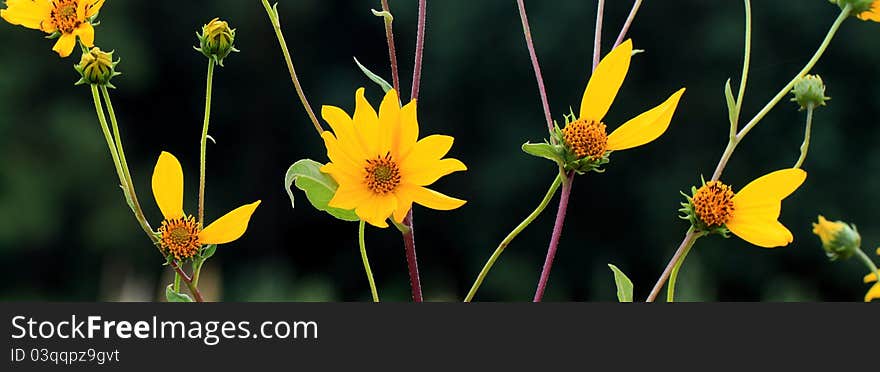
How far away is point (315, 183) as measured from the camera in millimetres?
449

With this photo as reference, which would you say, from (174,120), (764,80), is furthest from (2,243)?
(764,80)

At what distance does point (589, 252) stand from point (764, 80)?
4.44ft

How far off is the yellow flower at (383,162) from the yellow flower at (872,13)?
0.67ft

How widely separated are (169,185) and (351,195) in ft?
0.23

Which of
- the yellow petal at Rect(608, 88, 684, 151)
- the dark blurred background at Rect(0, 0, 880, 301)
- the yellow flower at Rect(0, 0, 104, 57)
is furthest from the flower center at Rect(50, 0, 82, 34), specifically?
the dark blurred background at Rect(0, 0, 880, 301)

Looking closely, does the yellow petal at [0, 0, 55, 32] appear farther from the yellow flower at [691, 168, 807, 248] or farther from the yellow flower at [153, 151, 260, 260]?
the yellow flower at [691, 168, 807, 248]

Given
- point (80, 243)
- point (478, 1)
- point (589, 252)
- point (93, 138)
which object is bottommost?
point (589, 252)

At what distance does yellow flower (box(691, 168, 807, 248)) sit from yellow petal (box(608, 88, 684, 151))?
28 millimetres

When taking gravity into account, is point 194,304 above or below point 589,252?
below

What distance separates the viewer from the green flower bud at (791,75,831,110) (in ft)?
1.66

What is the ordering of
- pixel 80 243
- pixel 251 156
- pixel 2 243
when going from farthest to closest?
pixel 251 156 → pixel 80 243 → pixel 2 243

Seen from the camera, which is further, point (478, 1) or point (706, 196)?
point (478, 1)

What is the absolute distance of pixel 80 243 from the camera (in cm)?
621

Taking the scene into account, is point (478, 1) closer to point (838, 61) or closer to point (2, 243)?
point (838, 61)
